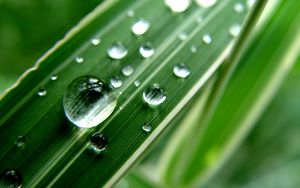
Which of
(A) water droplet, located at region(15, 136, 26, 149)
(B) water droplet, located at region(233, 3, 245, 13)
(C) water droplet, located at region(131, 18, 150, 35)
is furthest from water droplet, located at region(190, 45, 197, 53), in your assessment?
(A) water droplet, located at region(15, 136, 26, 149)

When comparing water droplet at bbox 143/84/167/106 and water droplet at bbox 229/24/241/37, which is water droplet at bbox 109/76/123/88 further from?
water droplet at bbox 229/24/241/37

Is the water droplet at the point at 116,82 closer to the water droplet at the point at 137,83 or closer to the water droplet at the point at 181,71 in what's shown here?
the water droplet at the point at 137,83

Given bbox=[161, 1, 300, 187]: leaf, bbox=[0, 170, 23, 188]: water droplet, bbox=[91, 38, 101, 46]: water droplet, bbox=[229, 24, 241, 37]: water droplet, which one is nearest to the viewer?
bbox=[0, 170, 23, 188]: water droplet

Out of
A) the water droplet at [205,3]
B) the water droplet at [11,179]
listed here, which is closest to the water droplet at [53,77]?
the water droplet at [11,179]

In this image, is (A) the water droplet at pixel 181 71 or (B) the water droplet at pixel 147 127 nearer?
(B) the water droplet at pixel 147 127

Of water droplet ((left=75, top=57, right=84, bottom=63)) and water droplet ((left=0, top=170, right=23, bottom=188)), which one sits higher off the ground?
water droplet ((left=75, top=57, right=84, bottom=63))

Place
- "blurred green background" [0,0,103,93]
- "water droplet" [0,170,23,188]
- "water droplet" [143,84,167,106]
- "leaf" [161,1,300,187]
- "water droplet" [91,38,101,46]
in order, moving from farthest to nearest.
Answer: "blurred green background" [0,0,103,93]
"leaf" [161,1,300,187]
"water droplet" [91,38,101,46]
"water droplet" [143,84,167,106]
"water droplet" [0,170,23,188]

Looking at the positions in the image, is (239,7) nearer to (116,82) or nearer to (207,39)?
(207,39)

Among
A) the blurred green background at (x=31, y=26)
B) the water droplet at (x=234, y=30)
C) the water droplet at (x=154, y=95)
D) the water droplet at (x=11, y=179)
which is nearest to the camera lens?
the water droplet at (x=11, y=179)
